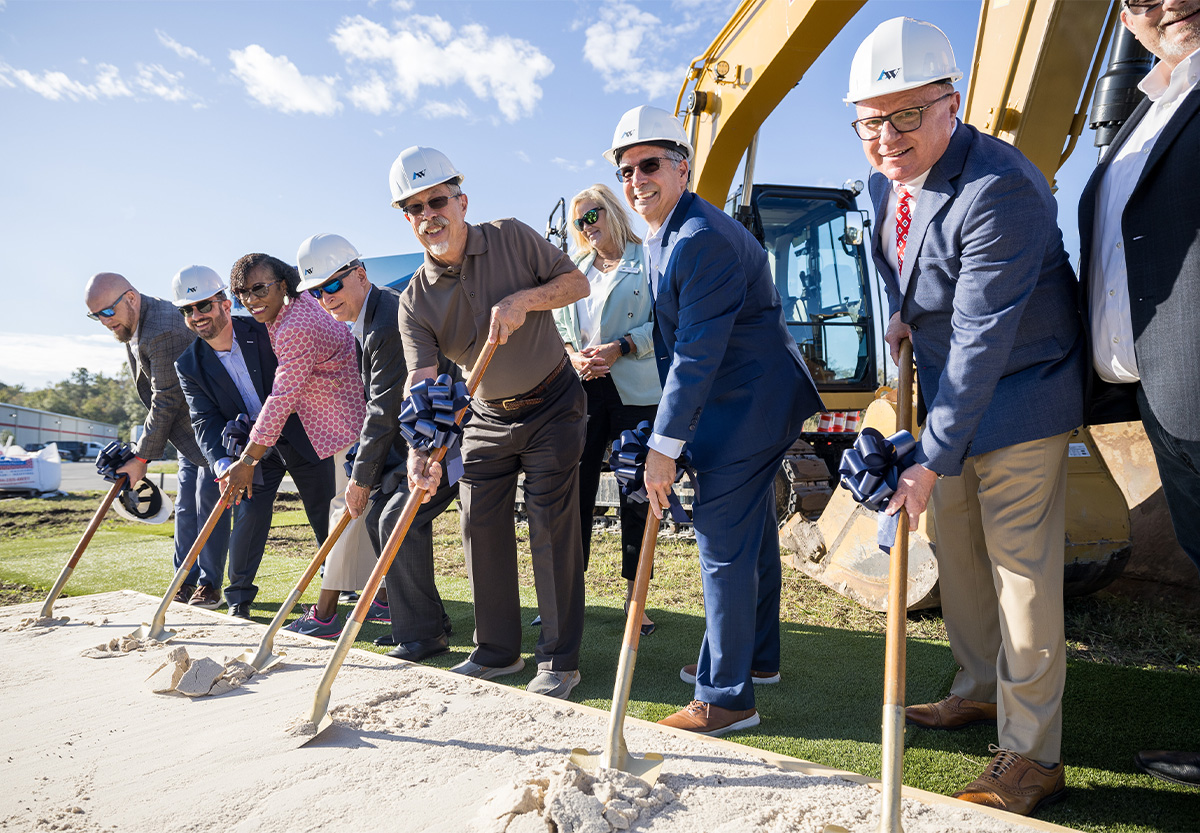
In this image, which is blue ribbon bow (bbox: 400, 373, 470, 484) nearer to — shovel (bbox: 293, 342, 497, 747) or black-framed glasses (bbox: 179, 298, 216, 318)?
shovel (bbox: 293, 342, 497, 747)

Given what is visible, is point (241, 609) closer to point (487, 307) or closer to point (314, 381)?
point (314, 381)

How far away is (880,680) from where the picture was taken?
3.15m

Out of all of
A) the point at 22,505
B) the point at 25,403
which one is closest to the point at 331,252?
the point at 22,505

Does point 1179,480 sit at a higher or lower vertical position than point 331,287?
lower

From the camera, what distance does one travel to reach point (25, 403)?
82.4 meters

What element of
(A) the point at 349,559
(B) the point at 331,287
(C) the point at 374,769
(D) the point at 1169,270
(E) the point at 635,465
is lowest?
(C) the point at 374,769

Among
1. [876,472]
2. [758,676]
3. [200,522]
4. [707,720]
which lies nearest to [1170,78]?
[876,472]

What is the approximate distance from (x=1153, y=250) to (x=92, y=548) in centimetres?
913

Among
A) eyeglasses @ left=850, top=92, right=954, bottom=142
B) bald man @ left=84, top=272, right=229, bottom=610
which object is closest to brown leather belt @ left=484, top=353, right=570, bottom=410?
eyeglasses @ left=850, top=92, right=954, bottom=142

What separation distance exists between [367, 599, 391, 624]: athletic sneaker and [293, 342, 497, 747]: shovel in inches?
71.7

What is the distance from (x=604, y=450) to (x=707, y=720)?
1.80m

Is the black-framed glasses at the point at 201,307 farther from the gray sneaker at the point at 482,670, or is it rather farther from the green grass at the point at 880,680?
the gray sneaker at the point at 482,670

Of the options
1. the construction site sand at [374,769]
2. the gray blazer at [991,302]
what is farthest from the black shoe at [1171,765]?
the gray blazer at [991,302]

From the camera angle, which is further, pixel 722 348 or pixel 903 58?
pixel 722 348
